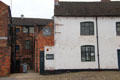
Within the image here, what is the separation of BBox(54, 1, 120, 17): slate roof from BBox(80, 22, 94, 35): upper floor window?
39.8 inches

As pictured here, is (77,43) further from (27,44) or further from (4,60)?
(27,44)

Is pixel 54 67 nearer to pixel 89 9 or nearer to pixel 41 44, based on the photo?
pixel 41 44

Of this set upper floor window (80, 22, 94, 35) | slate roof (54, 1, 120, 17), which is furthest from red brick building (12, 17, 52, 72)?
upper floor window (80, 22, 94, 35)

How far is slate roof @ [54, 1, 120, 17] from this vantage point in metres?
16.5

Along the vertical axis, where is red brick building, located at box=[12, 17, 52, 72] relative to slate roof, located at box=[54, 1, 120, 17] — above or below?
below

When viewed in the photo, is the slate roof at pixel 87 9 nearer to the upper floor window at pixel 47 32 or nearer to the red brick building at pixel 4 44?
the upper floor window at pixel 47 32

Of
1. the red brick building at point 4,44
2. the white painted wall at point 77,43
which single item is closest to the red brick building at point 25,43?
the red brick building at point 4,44

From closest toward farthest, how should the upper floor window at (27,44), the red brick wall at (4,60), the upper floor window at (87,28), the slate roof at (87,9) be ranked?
the red brick wall at (4,60) < the upper floor window at (87,28) < the slate roof at (87,9) < the upper floor window at (27,44)

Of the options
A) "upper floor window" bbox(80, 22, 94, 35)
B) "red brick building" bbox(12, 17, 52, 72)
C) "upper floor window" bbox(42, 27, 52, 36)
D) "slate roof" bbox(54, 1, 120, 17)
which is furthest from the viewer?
"red brick building" bbox(12, 17, 52, 72)

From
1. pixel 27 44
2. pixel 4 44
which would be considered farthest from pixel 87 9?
pixel 27 44

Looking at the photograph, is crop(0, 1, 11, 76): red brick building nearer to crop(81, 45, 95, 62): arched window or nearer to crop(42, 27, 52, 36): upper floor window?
crop(42, 27, 52, 36): upper floor window

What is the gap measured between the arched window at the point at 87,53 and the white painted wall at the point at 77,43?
13.4 inches

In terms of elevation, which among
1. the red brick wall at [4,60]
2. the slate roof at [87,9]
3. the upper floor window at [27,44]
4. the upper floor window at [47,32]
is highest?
the slate roof at [87,9]

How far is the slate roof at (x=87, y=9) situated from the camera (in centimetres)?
1652
